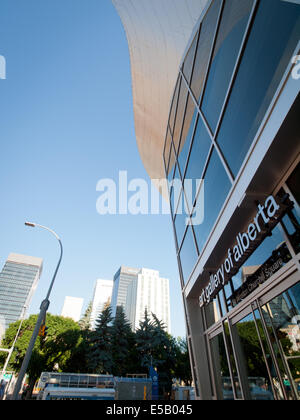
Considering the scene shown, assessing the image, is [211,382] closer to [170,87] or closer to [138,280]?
[170,87]

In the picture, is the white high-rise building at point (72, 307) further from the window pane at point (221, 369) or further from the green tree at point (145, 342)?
the window pane at point (221, 369)

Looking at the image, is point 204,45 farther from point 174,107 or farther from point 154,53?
point 154,53

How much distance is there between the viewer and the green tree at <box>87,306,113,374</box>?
1243 inches

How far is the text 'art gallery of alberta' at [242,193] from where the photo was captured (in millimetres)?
3859

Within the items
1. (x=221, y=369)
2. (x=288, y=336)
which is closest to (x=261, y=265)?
(x=288, y=336)

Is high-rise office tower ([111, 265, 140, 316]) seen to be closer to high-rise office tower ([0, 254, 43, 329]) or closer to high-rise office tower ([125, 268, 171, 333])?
high-rise office tower ([125, 268, 171, 333])

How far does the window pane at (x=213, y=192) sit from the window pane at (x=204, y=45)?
10.9 feet

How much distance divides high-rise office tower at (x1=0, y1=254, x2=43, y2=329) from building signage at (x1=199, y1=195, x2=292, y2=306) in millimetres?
169985

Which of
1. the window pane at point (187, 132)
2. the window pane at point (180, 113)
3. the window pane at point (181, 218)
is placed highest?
the window pane at point (180, 113)

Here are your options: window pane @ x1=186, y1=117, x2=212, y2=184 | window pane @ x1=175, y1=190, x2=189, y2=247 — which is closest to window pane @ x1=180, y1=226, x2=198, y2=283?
window pane @ x1=175, y1=190, x2=189, y2=247

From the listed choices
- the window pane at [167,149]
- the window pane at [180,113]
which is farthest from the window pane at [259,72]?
the window pane at [167,149]
